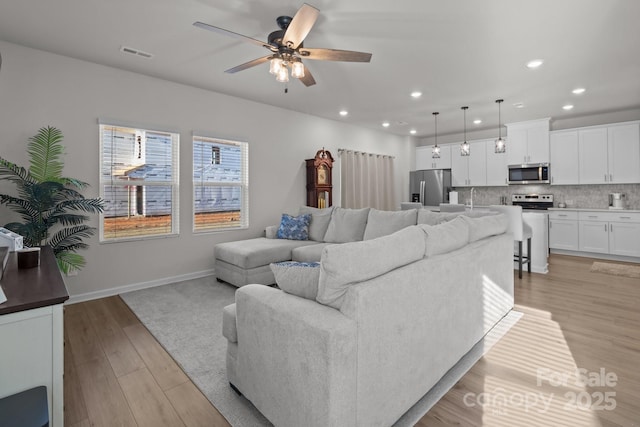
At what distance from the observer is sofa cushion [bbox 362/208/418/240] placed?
12.8 ft

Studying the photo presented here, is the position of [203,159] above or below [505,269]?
above

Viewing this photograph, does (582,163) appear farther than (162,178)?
Yes

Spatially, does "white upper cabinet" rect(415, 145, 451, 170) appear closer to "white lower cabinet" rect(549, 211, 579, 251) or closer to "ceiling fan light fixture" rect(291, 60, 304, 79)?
"white lower cabinet" rect(549, 211, 579, 251)

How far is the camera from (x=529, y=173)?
21.2ft

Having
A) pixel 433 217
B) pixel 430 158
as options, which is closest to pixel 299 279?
pixel 433 217

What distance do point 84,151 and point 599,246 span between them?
8.04 meters

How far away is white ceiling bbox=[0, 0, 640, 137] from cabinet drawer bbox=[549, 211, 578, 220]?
6.74 feet

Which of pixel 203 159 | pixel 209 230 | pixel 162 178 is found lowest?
pixel 209 230

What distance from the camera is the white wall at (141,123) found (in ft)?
10.6

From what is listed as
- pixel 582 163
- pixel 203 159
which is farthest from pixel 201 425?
pixel 582 163

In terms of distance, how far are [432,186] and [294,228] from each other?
4.36 m

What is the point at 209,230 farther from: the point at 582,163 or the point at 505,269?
the point at 582,163

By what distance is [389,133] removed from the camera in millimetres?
7730

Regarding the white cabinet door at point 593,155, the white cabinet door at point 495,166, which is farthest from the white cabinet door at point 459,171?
the white cabinet door at point 593,155
